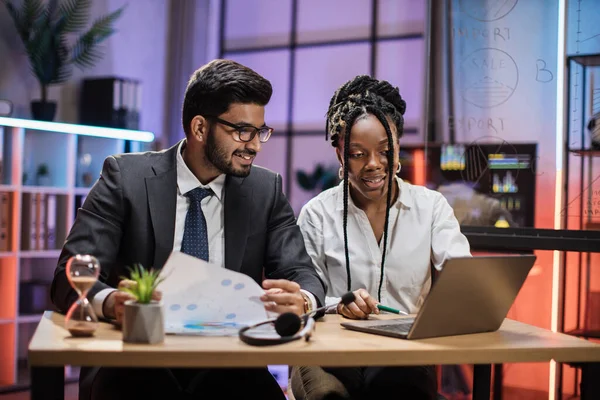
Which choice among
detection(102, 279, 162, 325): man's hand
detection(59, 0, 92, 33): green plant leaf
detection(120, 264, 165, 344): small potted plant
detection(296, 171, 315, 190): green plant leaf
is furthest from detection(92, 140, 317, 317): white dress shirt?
detection(296, 171, 315, 190): green plant leaf

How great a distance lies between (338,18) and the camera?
6.18m

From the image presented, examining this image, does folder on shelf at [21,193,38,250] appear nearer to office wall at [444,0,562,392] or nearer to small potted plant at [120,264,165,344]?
office wall at [444,0,562,392]

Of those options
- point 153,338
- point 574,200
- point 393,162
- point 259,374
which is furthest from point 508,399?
point 153,338

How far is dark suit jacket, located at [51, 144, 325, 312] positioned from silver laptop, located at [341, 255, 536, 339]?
426 millimetres

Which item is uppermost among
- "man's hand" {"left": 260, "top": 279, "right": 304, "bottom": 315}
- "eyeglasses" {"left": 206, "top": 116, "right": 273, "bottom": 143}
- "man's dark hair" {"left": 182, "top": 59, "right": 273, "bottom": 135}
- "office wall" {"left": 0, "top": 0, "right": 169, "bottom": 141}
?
"office wall" {"left": 0, "top": 0, "right": 169, "bottom": 141}

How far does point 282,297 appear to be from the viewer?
1663mm

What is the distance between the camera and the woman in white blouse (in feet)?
7.41

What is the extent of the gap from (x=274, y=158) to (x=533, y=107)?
3.51 m

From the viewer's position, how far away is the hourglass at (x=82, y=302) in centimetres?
146

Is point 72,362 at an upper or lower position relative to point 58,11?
lower

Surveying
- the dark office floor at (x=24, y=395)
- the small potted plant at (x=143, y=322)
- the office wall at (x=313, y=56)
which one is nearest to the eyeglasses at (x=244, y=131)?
Answer: the small potted plant at (x=143, y=322)

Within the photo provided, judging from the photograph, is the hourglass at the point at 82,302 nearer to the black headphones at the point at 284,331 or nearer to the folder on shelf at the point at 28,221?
the black headphones at the point at 284,331

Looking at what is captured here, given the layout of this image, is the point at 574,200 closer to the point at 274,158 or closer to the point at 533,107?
the point at 533,107

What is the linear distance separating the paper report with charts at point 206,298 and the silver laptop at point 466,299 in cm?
26
